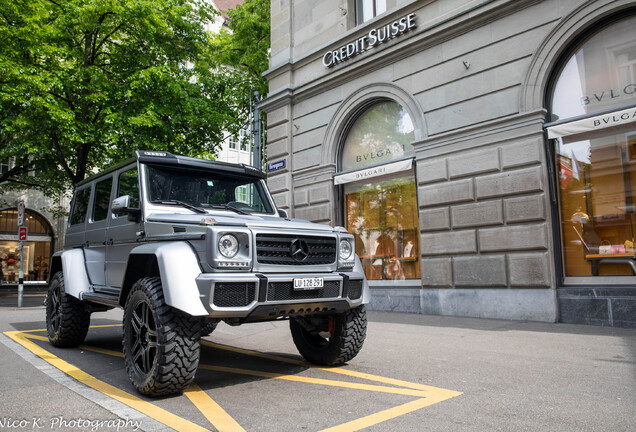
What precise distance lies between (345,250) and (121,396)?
7.77ft

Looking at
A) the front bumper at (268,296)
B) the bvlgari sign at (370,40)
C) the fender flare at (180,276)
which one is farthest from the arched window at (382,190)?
the fender flare at (180,276)

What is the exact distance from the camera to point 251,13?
844 inches

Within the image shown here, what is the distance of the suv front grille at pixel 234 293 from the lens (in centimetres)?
378

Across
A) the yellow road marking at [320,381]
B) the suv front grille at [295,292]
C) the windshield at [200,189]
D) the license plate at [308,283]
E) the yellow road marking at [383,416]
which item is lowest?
the yellow road marking at [383,416]

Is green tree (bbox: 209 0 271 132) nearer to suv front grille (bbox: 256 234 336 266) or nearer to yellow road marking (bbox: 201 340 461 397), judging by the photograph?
yellow road marking (bbox: 201 340 461 397)

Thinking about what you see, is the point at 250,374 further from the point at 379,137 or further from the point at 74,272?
the point at 379,137

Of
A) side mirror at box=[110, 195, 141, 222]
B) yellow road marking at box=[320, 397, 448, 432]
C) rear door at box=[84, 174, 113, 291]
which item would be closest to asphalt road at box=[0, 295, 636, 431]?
yellow road marking at box=[320, 397, 448, 432]

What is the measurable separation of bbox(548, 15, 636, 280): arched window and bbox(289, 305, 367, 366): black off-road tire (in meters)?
5.67

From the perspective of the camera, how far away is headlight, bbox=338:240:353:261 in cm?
477

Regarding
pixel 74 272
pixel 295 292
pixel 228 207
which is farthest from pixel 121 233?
pixel 295 292

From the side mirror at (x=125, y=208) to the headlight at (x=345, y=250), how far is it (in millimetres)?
2041

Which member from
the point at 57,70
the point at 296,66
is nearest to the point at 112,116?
the point at 57,70

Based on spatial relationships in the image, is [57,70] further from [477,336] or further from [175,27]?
[477,336]

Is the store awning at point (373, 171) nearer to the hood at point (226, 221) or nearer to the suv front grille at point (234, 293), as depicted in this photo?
the hood at point (226, 221)
